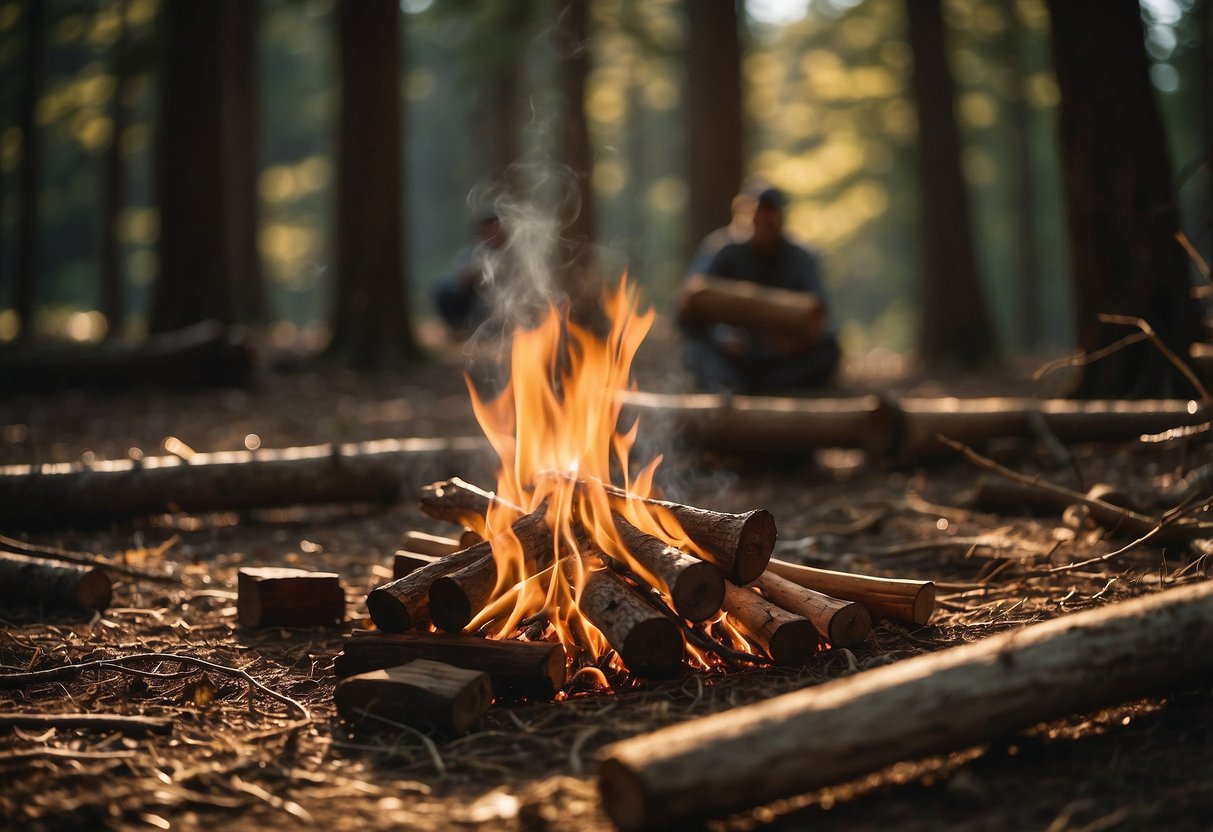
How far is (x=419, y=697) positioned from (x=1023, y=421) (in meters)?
4.96

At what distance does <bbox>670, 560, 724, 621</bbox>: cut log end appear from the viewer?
11.0 ft

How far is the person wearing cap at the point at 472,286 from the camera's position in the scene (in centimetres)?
1267

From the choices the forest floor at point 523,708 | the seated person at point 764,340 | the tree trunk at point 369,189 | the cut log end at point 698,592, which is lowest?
the forest floor at point 523,708

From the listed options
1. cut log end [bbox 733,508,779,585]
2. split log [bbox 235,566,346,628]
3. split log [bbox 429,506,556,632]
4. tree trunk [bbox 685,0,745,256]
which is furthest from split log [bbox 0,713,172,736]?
tree trunk [bbox 685,0,745,256]

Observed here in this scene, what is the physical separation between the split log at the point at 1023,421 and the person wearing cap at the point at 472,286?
6.97m

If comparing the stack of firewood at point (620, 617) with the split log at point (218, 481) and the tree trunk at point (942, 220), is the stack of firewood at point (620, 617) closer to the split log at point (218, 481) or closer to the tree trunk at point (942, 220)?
the split log at point (218, 481)

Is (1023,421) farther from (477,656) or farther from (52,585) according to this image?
(52,585)

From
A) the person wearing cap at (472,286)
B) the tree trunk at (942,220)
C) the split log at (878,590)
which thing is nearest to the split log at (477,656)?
the split log at (878,590)

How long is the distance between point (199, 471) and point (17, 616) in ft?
5.56

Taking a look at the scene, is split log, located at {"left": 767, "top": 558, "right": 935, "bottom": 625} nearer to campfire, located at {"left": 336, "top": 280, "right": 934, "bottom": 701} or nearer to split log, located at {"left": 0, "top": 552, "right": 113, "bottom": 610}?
campfire, located at {"left": 336, "top": 280, "right": 934, "bottom": 701}

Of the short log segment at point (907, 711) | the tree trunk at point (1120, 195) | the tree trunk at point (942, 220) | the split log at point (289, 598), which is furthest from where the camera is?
the tree trunk at point (942, 220)

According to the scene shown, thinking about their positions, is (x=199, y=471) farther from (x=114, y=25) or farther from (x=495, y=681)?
(x=114, y=25)

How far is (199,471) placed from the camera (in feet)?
19.3

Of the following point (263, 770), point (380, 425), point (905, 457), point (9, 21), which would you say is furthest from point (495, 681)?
point (9, 21)
